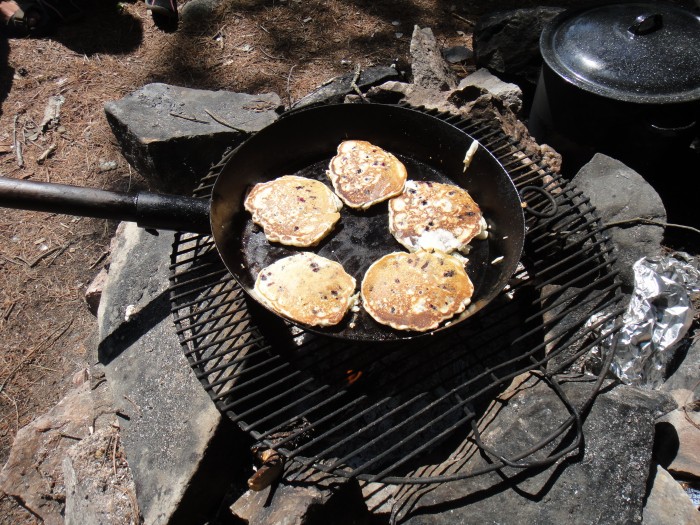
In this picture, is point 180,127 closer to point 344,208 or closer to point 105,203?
point 105,203

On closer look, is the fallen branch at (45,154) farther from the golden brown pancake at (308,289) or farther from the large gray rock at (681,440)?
the large gray rock at (681,440)

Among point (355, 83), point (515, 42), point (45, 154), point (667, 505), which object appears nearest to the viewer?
point (667, 505)

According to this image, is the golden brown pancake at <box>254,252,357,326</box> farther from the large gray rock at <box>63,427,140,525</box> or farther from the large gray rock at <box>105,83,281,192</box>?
the large gray rock at <box>105,83,281,192</box>

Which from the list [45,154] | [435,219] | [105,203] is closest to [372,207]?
[435,219]

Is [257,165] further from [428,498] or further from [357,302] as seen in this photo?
[428,498]

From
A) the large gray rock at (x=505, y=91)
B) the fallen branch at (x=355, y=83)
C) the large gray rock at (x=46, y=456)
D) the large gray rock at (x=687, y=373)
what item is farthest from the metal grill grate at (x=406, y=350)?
the fallen branch at (x=355, y=83)

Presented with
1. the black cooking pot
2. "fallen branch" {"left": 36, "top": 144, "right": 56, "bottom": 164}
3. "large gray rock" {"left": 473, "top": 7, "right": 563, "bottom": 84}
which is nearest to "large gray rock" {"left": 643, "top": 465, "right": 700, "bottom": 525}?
the black cooking pot
